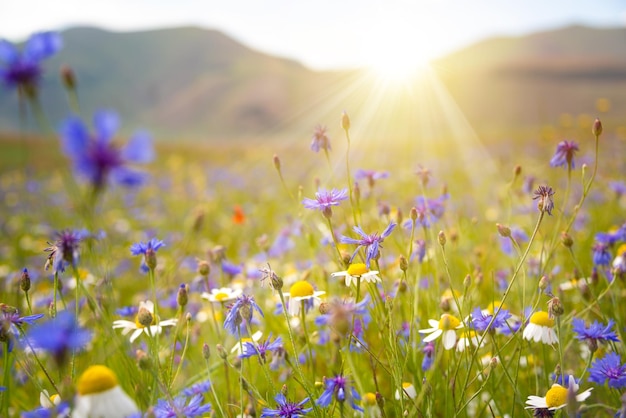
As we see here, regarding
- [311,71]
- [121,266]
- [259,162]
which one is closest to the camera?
[121,266]

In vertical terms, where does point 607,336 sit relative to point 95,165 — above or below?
below

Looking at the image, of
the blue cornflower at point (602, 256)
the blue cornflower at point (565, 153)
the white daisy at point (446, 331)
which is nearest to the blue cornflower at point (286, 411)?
the white daisy at point (446, 331)

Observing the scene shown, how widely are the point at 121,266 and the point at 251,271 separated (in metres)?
2.15

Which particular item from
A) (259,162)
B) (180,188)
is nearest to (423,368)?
(180,188)

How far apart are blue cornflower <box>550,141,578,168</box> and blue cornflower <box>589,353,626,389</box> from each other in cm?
64

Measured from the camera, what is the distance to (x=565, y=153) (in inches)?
65.3

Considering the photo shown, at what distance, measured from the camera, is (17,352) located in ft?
4.52

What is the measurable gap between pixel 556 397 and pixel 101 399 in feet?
3.42

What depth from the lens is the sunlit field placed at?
951 mm

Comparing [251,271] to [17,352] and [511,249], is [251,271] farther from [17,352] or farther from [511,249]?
[511,249]

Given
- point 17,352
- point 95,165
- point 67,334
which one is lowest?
point 17,352

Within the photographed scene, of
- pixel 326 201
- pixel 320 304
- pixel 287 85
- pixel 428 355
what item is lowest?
pixel 428 355

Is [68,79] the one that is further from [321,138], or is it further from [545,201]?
[545,201]

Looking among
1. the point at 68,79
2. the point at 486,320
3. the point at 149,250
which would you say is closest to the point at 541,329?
the point at 486,320
